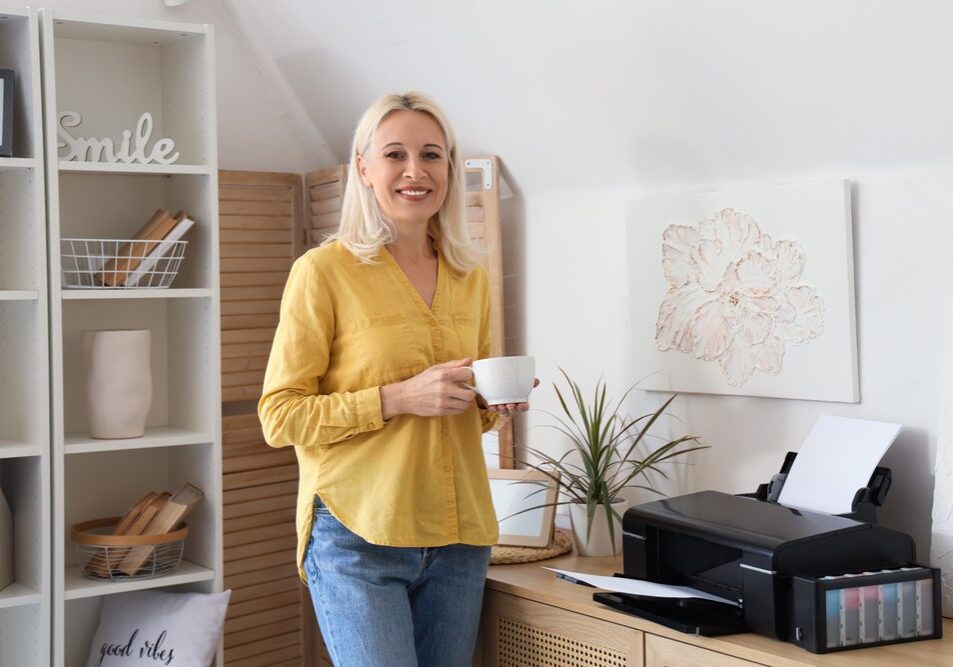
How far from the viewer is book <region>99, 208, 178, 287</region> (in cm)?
273

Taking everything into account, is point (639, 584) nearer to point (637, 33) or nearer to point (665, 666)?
point (665, 666)

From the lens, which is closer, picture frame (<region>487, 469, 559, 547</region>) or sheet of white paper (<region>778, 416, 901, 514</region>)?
sheet of white paper (<region>778, 416, 901, 514</region>)

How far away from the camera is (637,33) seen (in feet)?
7.80

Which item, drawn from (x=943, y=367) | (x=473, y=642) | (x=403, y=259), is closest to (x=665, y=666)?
(x=473, y=642)

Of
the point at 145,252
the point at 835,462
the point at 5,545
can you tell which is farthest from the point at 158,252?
the point at 835,462

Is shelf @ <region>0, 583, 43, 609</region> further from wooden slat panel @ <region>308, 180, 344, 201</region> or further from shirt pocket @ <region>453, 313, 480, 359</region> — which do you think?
wooden slat panel @ <region>308, 180, 344, 201</region>

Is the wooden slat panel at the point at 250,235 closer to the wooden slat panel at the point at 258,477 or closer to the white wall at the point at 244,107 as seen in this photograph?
the white wall at the point at 244,107

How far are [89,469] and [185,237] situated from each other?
0.67m

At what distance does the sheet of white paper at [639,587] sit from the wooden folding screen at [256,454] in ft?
4.23

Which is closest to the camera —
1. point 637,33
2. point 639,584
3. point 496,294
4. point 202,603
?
point 639,584

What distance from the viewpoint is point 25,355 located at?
2.63 m

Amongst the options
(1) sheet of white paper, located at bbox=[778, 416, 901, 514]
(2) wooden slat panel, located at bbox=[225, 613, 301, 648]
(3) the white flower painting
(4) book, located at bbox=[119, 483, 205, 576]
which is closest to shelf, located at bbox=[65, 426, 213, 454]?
(4) book, located at bbox=[119, 483, 205, 576]

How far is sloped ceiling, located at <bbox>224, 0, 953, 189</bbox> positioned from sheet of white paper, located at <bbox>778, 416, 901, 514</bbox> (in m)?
0.54

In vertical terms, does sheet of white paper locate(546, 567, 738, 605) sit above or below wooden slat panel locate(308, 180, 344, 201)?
below
